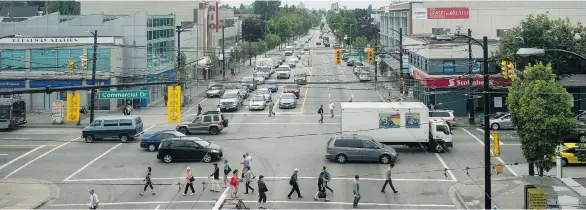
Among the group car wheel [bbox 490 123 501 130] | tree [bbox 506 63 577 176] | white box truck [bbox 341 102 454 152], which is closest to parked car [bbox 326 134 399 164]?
white box truck [bbox 341 102 454 152]

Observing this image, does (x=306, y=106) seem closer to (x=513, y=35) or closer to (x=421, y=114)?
(x=513, y=35)

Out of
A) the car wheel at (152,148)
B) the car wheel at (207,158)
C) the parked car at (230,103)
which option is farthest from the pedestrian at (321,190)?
the parked car at (230,103)

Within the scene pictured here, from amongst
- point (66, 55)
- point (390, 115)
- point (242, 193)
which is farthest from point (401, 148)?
point (66, 55)

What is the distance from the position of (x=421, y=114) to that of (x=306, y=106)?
2176 centimetres

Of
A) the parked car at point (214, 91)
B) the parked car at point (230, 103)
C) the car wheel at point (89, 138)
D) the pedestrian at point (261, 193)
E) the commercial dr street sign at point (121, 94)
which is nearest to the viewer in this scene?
the pedestrian at point (261, 193)

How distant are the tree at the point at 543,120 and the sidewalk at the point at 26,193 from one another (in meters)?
19.1

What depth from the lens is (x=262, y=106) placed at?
52719mm

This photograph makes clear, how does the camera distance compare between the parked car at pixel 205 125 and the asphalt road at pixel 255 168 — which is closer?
the asphalt road at pixel 255 168

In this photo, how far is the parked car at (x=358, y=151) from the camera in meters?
31.7

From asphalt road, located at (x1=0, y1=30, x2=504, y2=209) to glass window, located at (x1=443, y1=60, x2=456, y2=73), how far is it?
813 centimetres

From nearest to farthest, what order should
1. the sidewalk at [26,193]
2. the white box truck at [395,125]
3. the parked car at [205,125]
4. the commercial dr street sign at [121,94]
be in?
the sidewalk at [26,193] < the white box truck at [395,125] < the commercial dr street sign at [121,94] < the parked car at [205,125]

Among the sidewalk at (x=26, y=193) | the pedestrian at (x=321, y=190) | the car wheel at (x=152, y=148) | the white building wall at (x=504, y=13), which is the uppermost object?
the white building wall at (x=504, y=13)

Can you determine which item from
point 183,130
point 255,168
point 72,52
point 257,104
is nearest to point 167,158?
point 255,168

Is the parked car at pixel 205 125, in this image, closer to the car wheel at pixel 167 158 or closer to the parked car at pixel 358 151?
the car wheel at pixel 167 158
